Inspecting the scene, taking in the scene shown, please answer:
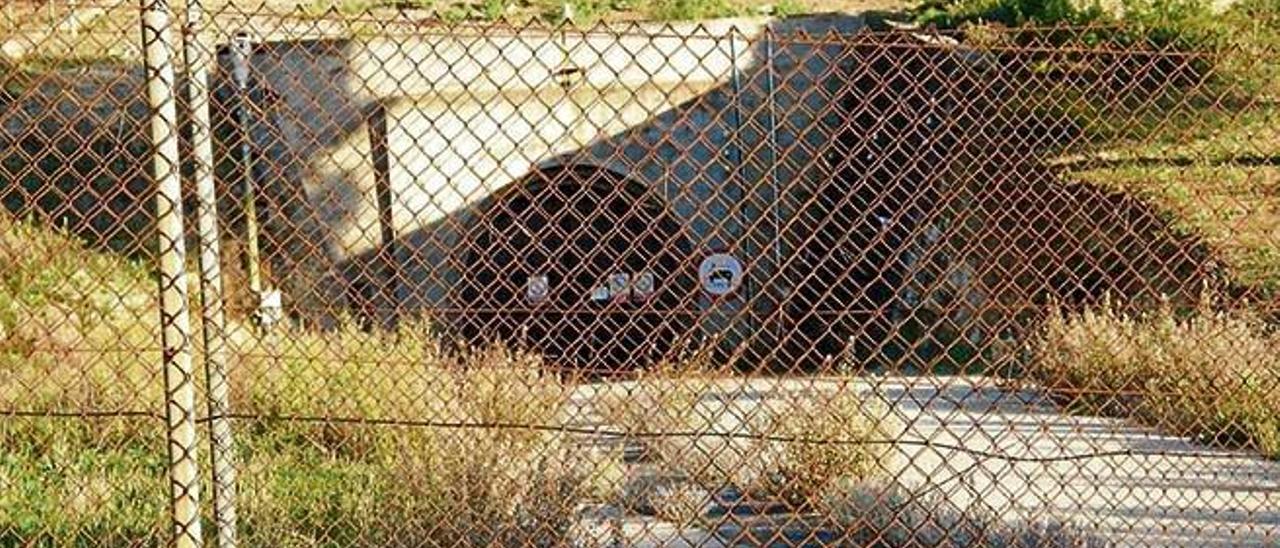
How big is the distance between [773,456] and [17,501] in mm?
3212

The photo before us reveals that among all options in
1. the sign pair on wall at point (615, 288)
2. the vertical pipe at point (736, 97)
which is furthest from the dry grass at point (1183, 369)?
the sign pair on wall at point (615, 288)

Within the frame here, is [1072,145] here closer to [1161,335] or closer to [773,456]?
[1161,335]

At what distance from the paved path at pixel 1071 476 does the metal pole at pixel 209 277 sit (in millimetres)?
1796

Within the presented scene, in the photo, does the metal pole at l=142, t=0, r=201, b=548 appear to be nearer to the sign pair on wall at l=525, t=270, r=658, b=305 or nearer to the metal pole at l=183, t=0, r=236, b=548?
the metal pole at l=183, t=0, r=236, b=548

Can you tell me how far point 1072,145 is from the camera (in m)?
13.2

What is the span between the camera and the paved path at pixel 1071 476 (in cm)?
625

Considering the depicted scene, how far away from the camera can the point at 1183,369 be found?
771cm

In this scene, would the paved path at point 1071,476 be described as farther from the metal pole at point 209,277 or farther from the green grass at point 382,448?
the metal pole at point 209,277

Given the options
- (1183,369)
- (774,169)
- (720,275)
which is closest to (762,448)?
(774,169)

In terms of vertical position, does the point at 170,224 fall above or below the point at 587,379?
below

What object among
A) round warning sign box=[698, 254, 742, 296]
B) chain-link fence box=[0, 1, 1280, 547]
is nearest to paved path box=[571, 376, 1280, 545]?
chain-link fence box=[0, 1, 1280, 547]

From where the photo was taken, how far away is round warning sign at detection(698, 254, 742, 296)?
25.3ft

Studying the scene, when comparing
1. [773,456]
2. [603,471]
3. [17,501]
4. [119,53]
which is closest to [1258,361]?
[773,456]

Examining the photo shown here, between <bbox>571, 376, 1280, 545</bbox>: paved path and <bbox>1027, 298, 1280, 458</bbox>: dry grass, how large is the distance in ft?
0.42
